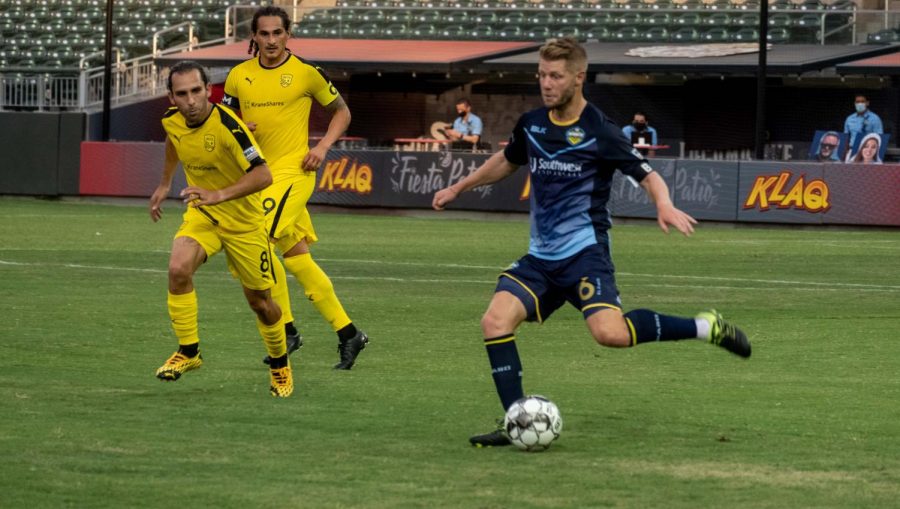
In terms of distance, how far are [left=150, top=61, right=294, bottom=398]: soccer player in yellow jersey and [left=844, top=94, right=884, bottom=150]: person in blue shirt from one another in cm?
2236

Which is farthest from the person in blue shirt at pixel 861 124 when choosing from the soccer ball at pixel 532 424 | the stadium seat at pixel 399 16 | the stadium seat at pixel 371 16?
the soccer ball at pixel 532 424

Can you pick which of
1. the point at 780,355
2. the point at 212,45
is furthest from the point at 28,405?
the point at 212,45

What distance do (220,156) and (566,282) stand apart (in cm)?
232

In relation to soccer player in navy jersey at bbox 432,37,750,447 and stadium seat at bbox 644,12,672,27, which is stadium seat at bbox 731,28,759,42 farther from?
soccer player in navy jersey at bbox 432,37,750,447

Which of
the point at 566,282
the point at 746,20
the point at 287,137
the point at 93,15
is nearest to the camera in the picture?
the point at 566,282

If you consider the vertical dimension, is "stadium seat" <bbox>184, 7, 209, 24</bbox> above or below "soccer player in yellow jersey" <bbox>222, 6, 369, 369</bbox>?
above

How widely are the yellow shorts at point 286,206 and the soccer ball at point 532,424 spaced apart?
3203 mm

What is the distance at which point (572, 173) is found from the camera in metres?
7.64


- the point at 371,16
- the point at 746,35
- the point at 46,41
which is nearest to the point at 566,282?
the point at 746,35

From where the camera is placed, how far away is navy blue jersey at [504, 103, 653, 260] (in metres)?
7.62

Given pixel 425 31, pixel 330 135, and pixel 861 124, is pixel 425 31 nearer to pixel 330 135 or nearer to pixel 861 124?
pixel 861 124

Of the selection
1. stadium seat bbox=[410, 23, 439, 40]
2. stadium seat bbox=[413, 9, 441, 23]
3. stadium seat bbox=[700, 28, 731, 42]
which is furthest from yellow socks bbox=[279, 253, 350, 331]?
stadium seat bbox=[413, 9, 441, 23]

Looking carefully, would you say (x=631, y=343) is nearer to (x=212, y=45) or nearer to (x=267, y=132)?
(x=267, y=132)

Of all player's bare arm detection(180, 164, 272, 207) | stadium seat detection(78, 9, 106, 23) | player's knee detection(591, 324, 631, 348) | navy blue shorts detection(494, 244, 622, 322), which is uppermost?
stadium seat detection(78, 9, 106, 23)
